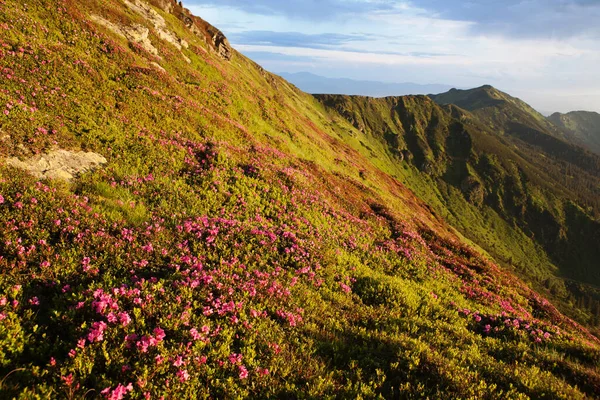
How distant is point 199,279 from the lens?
28.6 feet

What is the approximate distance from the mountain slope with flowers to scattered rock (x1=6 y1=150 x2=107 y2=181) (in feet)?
1.12

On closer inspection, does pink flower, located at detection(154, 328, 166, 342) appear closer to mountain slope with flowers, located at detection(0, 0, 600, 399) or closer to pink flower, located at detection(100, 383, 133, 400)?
mountain slope with flowers, located at detection(0, 0, 600, 399)

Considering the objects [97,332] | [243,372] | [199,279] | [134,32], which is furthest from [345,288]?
[134,32]

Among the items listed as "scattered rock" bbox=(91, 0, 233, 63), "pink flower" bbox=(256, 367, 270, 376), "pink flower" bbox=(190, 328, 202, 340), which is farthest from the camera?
"scattered rock" bbox=(91, 0, 233, 63)

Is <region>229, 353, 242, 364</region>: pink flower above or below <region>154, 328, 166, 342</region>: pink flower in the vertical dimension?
below

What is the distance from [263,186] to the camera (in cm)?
1748

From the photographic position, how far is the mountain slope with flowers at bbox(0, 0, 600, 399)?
6164 millimetres

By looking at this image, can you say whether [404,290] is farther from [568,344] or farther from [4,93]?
[4,93]

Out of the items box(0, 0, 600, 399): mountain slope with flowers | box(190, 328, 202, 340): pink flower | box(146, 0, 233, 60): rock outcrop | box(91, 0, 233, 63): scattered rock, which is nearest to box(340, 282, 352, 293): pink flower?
box(0, 0, 600, 399): mountain slope with flowers

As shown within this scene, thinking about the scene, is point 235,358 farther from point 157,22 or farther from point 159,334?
point 157,22

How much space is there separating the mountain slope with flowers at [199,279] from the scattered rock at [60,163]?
341mm

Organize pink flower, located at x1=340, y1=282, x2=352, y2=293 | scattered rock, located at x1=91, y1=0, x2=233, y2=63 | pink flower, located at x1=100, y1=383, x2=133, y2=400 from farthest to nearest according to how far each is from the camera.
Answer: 1. scattered rock, located at x1=91, y1=0, x2=233, y2=63
2. pink flower, located at x1=340, y1=282, x2=352, y2=293
3. pink flower, located at x1=100, y1=383, x2=133, y2=400

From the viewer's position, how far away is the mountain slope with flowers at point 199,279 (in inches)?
243

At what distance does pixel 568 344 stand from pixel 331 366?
373 inches
